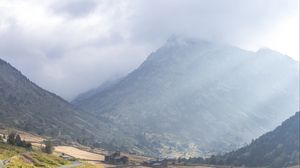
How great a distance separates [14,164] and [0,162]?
684 centimetres

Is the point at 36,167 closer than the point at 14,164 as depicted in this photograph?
No

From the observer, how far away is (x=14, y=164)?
184625 millimetres

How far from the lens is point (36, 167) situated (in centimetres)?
19712

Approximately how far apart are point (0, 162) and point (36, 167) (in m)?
15.1

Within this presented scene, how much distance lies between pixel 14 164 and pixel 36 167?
45.7ft

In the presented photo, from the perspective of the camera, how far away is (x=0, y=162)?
188 metres
